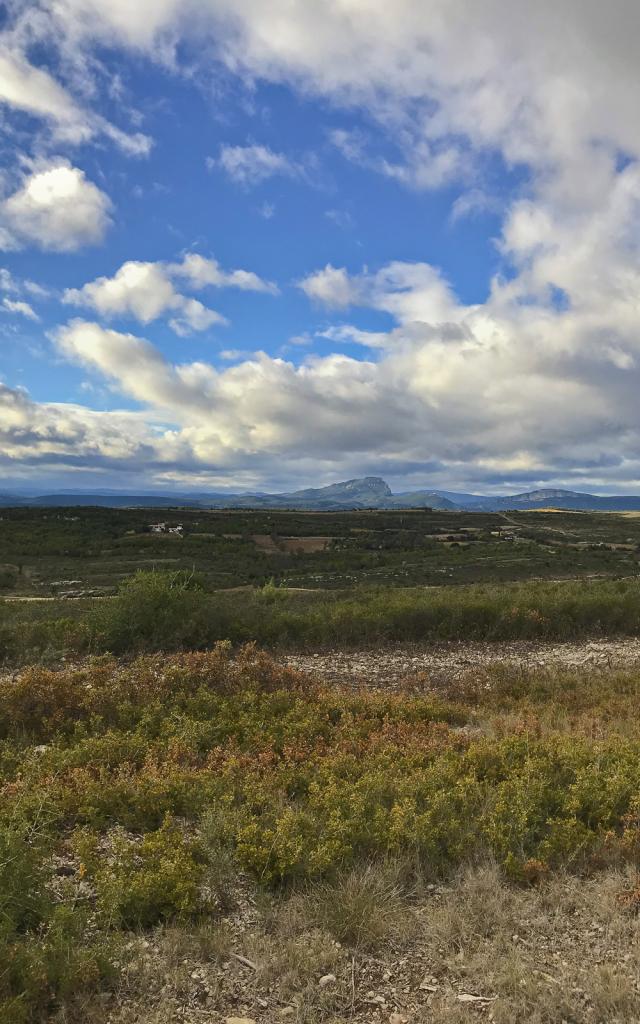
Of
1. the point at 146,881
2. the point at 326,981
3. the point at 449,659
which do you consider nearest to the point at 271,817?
the point at 146,881

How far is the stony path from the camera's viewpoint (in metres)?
15.0

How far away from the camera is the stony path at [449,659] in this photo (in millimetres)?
14969

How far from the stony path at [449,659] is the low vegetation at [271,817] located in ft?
11.4

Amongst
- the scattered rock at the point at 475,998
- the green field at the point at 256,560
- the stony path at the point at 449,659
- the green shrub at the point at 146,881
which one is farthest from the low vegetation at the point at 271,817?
the green field at the point at 256,560

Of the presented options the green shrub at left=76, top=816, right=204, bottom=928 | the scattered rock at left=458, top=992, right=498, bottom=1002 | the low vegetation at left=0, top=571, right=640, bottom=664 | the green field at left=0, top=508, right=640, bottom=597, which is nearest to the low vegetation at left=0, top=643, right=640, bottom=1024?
the green shrub at left=76, top=816, right=204, bottom=928

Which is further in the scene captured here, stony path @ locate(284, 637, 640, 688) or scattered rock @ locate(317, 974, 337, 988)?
stony path @ locate(284, 637, 640, 688)

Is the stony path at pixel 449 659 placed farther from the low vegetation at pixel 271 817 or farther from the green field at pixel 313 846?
the low vegetation at pixel 271 817

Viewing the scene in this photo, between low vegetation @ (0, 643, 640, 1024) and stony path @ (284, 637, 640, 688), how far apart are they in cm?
348

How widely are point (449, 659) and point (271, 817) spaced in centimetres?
1093

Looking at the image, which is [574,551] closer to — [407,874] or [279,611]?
[279,611]

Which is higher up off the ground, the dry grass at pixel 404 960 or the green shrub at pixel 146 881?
the green shrub at pixel 146 881

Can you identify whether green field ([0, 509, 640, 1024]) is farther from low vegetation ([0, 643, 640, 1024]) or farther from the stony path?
the stony path

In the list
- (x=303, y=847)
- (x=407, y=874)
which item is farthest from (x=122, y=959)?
(x=407, y=874)

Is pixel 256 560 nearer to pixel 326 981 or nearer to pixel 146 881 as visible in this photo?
pixel 146 881
